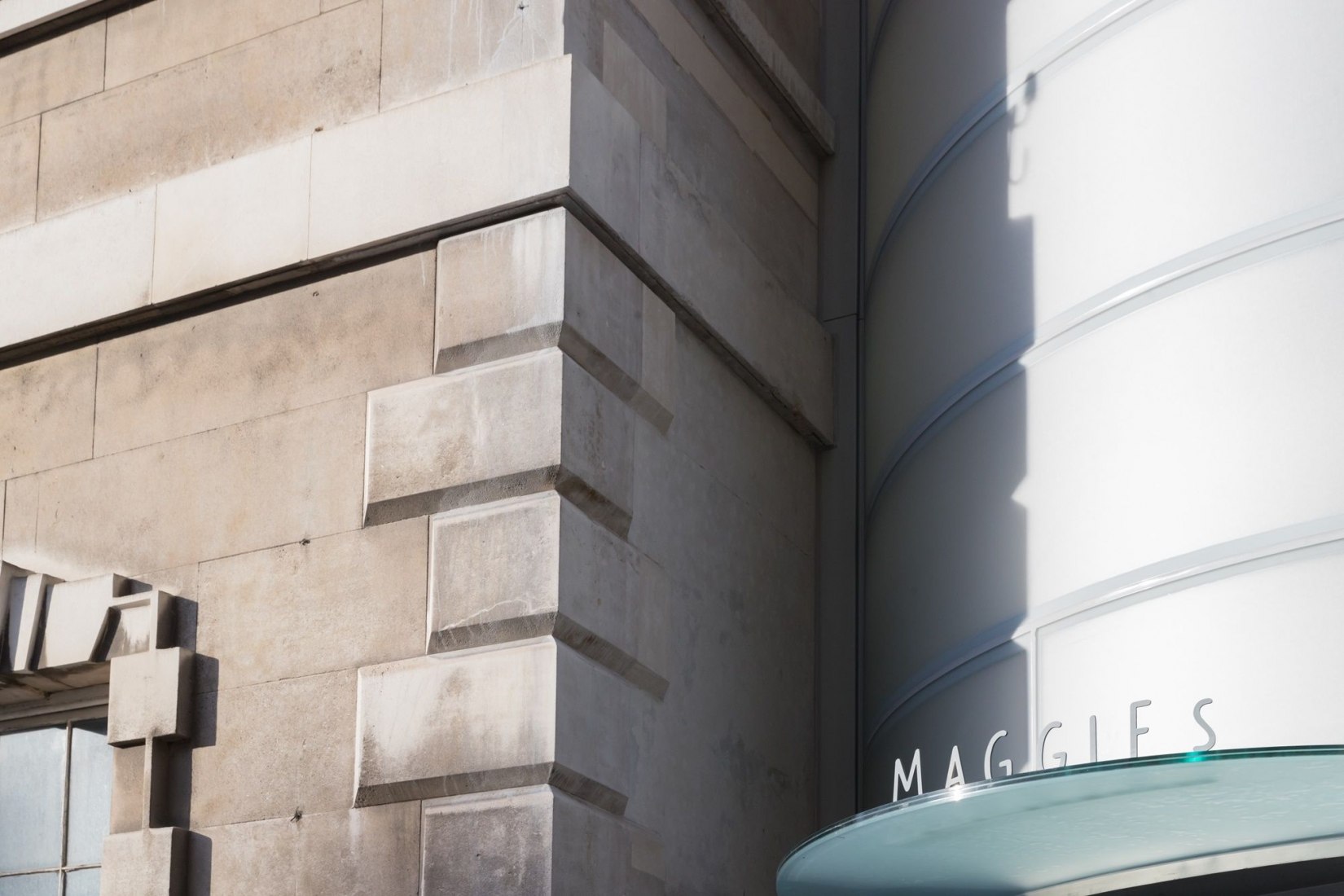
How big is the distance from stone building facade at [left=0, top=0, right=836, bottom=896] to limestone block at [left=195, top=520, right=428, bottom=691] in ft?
0.06

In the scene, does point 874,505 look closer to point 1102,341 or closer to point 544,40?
point 1102,341

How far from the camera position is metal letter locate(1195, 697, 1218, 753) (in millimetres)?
7338

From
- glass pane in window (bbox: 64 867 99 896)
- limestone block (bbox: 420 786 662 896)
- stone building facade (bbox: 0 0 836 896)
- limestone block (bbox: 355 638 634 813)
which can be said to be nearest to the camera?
limestone block (bbox: 420 786 662 896)

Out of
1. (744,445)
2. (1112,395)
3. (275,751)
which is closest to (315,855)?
(275,751)

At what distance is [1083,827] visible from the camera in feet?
23.7

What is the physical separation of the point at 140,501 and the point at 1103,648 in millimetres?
4656

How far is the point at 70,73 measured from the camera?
33.9 feet

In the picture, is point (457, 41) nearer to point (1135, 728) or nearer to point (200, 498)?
point (200, 498)

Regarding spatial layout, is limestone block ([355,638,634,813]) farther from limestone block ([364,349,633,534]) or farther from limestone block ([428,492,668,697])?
limestone block ([364,349,633,534])

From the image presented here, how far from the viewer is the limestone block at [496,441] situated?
830cm

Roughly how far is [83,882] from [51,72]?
444 cm

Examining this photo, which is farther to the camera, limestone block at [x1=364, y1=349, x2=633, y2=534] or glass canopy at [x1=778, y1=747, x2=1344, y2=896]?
limestone block at [x1=364, y1=349, x2=633, y2=534]

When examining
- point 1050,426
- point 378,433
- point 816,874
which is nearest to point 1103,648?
point 1050,426

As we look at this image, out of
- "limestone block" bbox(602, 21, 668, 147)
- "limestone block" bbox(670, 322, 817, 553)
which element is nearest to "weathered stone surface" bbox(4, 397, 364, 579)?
"limestone block" bbox(670, 322, 817, 553)
